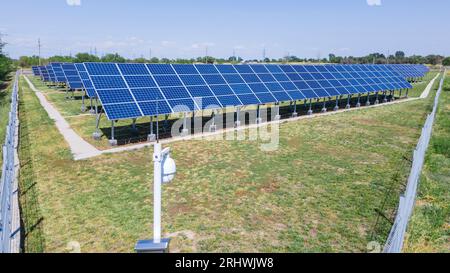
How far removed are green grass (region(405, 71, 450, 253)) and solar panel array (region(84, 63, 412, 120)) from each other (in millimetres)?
10339

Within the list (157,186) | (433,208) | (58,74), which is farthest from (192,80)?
(58,74)

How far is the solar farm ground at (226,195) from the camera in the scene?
29.0 feet

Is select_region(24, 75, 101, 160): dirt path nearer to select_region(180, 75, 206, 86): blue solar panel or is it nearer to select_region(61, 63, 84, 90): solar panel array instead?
select_region(180, 75, 206, 86): blue solar panel

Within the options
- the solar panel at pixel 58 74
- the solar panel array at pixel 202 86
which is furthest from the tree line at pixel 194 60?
the solar panel array at pixel 202 86

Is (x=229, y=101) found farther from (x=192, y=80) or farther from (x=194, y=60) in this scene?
(x=194, y=60)

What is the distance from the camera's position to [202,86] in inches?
889

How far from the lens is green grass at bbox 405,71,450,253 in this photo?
830cm

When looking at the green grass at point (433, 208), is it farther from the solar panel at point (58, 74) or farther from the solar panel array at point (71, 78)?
the solar panel at point (58, 74)

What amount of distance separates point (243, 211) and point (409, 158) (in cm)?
985

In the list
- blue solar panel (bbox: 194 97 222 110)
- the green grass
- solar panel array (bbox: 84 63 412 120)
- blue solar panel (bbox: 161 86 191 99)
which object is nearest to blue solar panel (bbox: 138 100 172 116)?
solar panel array (bbox: 84 63 412 120)

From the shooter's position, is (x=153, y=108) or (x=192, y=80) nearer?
(x=153, y=108)

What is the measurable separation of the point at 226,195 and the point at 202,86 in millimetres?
12378
